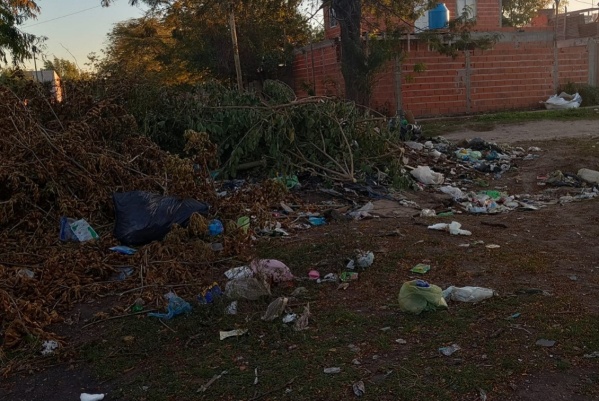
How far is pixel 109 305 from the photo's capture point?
13.1 feet

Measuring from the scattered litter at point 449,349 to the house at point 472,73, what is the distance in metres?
13.7

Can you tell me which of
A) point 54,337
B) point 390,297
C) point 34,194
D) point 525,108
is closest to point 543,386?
point 390,297

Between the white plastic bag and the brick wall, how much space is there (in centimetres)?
874

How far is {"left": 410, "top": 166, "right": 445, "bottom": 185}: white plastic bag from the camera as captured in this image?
25.6 ft

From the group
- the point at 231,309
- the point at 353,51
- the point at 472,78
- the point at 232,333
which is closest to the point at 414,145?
the point at 353,51

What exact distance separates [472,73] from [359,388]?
16681 millimetres

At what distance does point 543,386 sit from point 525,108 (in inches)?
692

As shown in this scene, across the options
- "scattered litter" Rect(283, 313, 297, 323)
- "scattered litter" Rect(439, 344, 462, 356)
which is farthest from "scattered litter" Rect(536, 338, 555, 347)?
"scattered litter" Rect(283, 313, 297, 323)

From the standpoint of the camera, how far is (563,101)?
59.1 ft

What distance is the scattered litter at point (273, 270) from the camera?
3.93 m

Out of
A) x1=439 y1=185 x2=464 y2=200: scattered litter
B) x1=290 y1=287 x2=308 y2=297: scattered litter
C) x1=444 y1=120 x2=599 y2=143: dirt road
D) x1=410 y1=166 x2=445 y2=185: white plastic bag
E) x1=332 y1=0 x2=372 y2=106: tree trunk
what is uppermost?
x1=332 y1=0 x2=372 y2=106: tree trunk

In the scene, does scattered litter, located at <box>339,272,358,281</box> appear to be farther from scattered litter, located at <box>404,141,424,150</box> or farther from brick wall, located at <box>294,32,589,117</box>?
brick wall, located at <box>294,32,589,117</box>

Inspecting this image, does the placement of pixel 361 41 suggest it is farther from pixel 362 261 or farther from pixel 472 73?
pixel 362 261

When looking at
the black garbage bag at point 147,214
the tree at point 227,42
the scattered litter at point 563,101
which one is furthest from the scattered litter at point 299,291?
the scattered litter at point 563,101
